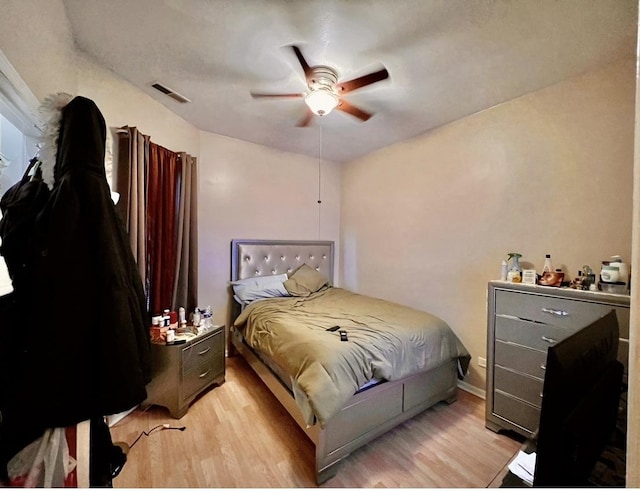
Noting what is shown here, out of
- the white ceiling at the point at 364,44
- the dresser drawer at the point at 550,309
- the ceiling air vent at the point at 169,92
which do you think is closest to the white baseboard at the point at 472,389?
the dresser drawer at the point at 550,309

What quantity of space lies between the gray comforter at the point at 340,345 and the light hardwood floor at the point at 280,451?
405 millimetres

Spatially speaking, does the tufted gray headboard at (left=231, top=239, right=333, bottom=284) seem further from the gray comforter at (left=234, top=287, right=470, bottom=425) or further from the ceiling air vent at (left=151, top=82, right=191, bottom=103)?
the ceiling air vent at (left=151, top=82, right=191, bottom=103)

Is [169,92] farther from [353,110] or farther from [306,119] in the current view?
[353,110]

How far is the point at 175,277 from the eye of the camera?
234cm

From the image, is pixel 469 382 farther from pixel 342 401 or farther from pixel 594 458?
pixel 594 458

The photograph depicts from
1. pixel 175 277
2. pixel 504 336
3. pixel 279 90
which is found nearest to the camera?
pixel 504 336

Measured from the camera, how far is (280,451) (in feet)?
5.42

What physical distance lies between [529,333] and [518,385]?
1.24ft

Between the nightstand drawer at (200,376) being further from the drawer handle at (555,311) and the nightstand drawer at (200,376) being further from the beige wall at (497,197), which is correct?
the drawer handle at (555,311)

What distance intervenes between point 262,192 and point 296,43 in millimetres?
1928

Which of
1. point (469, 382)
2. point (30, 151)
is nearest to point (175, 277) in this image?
point (30, 151)

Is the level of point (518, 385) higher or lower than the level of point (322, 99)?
lower

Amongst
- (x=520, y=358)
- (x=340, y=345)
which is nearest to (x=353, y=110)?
(x=340, y=345)

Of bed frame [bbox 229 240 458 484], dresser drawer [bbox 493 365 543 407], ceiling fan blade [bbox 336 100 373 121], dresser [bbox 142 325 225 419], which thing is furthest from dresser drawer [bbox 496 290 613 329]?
dresser [bbox 142 325 225 419]
